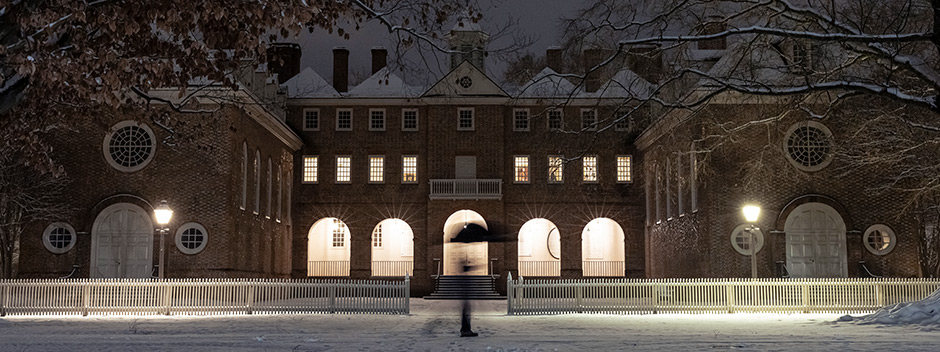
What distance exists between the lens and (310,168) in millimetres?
41125

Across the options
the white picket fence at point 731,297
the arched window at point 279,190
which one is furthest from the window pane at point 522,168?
the white picket fence at point 731,297

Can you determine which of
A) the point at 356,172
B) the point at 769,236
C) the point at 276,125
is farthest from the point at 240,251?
the point at 769,236

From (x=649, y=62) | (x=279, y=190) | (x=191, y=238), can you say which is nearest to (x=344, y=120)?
(x=279, y=190)

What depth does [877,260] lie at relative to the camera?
98.6ft

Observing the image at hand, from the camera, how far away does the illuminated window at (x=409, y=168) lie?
41188 millimetres

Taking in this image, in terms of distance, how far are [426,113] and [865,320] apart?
81.6 ft

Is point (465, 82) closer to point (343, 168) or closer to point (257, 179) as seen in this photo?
point (343, 168)

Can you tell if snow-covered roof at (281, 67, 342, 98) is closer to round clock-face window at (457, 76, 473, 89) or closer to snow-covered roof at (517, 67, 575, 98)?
round clock-face window at (457, 76, 473, 89)

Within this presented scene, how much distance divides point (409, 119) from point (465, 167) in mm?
3270

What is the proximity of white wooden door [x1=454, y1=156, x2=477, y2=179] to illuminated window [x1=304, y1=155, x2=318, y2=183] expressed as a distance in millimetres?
6058

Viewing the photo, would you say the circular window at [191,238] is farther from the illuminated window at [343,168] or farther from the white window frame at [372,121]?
the white window frame at [372,121]

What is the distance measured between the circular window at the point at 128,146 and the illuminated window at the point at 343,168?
11754 millimetres

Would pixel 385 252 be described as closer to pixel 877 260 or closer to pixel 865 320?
pixel 877 260

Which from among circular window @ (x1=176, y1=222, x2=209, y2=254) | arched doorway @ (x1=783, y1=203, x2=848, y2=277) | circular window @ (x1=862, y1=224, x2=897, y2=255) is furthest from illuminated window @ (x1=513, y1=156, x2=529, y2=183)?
circular window @ (x1=176, y1=222, x2=209, y2=254)
